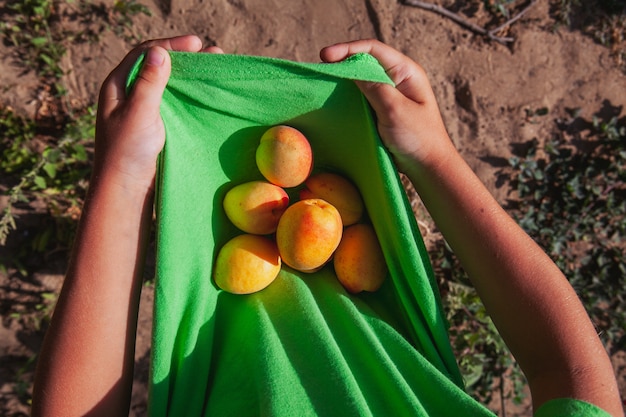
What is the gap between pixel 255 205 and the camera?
1336 millimetres

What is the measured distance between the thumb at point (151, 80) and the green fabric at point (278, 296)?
1.2 inches

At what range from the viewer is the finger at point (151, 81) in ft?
3.61

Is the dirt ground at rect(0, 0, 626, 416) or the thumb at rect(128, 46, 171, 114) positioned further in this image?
the dirt ground at rect(0, 0, 626, 416)

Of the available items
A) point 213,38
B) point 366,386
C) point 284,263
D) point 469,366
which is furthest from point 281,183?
point 469,366

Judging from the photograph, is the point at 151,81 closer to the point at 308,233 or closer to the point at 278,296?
the point at 308,233

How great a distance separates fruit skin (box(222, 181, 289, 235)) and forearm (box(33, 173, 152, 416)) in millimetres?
258

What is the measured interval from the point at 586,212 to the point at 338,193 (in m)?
1.77

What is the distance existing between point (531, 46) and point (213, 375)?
235 centimetres

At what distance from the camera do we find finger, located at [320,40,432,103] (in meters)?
1.30

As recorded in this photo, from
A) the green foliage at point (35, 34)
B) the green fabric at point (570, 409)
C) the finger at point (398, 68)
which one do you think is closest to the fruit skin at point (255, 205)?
the finger at point (398, 68)

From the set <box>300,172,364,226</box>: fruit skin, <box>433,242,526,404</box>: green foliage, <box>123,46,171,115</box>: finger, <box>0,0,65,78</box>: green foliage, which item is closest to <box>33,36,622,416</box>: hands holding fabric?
<box>123,46,171,115</box>: finger

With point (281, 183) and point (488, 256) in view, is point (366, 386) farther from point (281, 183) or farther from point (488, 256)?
point (281, 183)

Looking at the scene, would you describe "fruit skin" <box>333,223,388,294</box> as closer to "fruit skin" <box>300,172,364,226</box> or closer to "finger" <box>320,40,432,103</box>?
"fruit skin" <box>300,172,364,226</box>

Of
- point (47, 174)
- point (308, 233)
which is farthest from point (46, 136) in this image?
point (308, 233)
